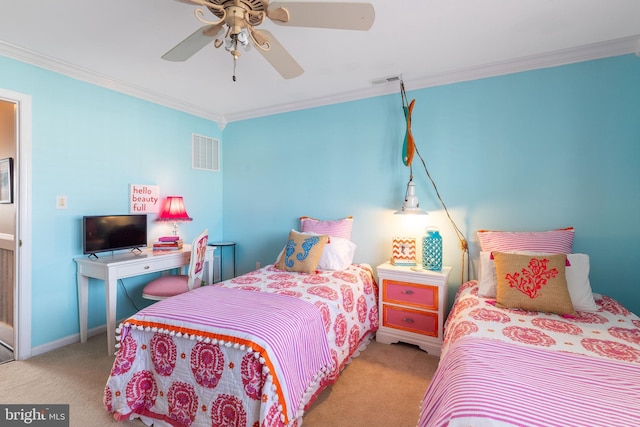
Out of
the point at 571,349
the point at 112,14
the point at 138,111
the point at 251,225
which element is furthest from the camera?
the point at 251,225

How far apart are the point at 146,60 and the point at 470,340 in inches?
118

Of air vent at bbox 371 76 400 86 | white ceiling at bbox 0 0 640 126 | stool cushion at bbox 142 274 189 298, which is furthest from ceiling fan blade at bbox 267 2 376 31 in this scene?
stool cushion at bbox 142 274 189 298

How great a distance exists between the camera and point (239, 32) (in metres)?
1.43

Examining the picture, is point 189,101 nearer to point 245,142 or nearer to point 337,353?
point 245,142

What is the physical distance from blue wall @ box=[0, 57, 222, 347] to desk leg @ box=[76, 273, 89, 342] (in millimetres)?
68

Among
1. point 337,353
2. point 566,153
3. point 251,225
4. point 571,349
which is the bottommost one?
point 337,353

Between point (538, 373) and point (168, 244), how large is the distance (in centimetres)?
311

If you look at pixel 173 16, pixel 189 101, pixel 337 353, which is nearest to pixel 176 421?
pixel 337 353

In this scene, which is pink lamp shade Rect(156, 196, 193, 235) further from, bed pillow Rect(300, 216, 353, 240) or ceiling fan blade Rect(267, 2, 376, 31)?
ceiling fan blade Rect(267, 2, 376, 31)

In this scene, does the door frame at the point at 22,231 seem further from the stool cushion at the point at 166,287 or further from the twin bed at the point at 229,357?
the twin bed at the point at 229,357

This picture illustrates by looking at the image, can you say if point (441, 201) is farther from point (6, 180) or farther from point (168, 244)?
point (6, 180)

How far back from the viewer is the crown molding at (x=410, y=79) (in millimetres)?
2307

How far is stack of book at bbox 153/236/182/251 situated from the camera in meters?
3.15

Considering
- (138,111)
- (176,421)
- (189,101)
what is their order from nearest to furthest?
(176,421) → (138,111) → (189,101)
